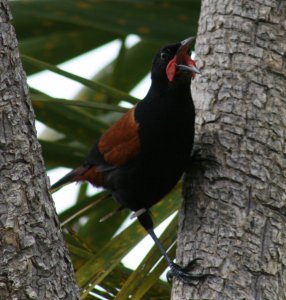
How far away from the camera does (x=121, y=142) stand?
3.42 m

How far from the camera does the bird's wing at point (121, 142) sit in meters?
3.39

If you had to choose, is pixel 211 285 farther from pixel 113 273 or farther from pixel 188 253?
pixel 113 273

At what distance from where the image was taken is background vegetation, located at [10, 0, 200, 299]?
10.2 ft

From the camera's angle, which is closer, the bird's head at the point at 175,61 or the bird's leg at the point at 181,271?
the bird's leg at the point at 181,271

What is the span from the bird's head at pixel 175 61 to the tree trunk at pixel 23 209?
2.79 feet

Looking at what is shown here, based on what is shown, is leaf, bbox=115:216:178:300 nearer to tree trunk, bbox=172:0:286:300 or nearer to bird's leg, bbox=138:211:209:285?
bird's leg, bbox=138:211:209:285

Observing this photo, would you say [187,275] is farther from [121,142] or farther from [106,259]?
[121,142]

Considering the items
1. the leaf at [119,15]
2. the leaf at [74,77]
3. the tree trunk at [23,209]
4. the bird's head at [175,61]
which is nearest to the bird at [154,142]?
the bird's head at [175,61]

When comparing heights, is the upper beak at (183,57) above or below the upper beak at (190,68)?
above

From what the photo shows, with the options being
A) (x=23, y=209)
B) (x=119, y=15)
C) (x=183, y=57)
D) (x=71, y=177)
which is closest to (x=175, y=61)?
(x=183, y=57)

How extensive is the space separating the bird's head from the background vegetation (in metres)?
0.21

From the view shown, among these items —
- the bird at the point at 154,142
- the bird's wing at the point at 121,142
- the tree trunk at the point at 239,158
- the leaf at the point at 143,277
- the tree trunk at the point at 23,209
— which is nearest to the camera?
the tree trunk at the point at 23,209

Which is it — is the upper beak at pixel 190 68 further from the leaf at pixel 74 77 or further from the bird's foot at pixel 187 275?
the bird's foot at pixel 187 275

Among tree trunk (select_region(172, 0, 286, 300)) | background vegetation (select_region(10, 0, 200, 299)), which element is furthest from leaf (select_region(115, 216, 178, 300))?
tree trunk (select_region(172, 0, 286, 300))
